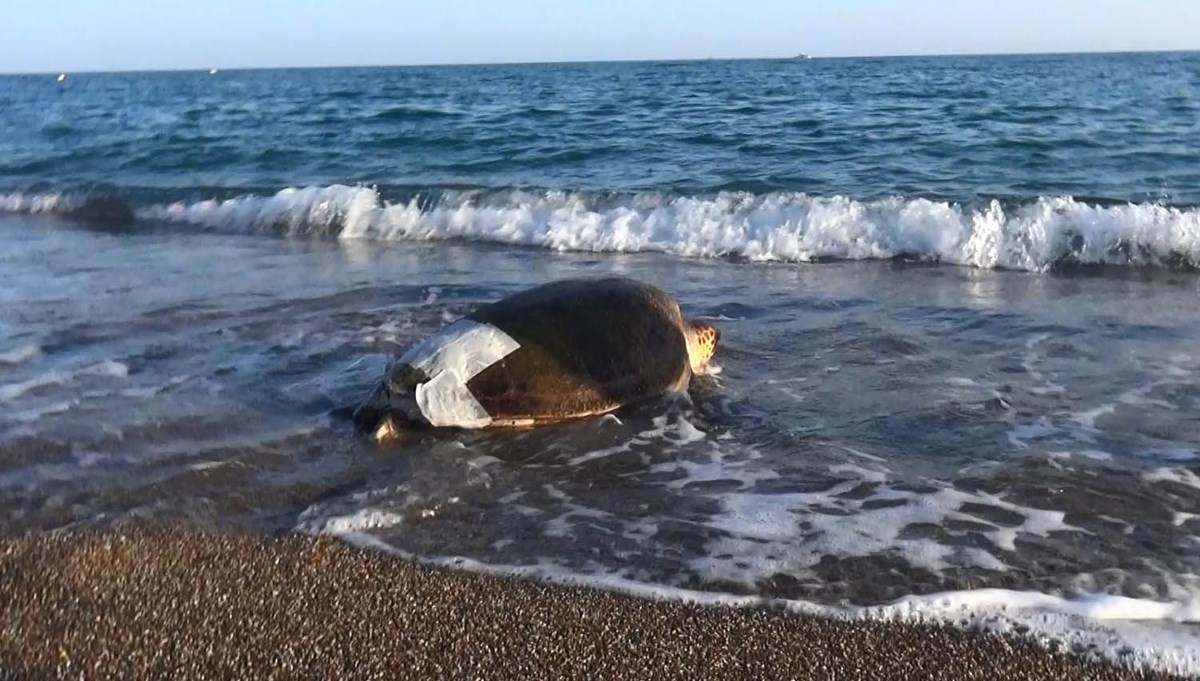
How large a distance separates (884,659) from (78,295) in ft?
22.2

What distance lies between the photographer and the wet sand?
2.86 meters

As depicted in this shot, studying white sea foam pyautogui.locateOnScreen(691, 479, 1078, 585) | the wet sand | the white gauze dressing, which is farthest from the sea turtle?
the wet sand

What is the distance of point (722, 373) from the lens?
5742 millimetres

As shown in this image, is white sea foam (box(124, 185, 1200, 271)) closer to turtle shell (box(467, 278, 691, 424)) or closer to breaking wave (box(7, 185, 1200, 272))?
breaking wave (box(7, 185, 1200, 272))

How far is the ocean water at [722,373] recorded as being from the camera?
11.9 ft

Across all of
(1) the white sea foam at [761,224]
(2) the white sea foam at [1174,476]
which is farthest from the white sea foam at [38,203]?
(2) the white sea foam at [1174,476]

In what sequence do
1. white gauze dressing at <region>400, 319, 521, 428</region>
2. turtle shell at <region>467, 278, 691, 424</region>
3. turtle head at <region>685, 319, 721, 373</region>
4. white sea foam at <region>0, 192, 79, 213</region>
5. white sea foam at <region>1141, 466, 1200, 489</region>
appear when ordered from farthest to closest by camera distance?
white sea foam at <region>0, 192, 79, 213</region>
turtle head at <region>685, 319, 721, 373</region>
turtle shell at <region>467, 278, 691, 424</region>
white gauze dressing at <region>400, 319, 521, 428</region>
white sea foam at <region>1141, 466, 1200, 489</region>

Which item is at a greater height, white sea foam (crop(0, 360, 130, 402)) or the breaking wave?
the breaking wave

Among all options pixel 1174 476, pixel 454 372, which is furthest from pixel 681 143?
pixel 1174 476

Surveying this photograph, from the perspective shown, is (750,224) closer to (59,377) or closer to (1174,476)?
(1174,476)

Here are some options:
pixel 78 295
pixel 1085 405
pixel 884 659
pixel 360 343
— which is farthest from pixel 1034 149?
pixel 884 659

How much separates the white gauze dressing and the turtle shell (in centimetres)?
4

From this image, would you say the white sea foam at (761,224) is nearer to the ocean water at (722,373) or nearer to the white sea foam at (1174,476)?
the ocean water at (722,373)

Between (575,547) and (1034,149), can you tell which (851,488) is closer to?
(575,547)
